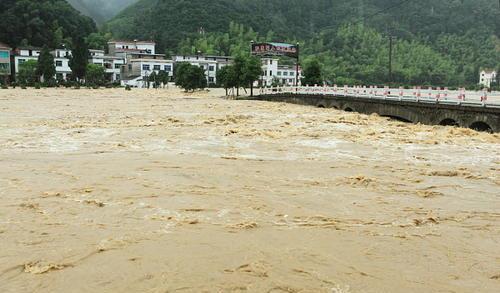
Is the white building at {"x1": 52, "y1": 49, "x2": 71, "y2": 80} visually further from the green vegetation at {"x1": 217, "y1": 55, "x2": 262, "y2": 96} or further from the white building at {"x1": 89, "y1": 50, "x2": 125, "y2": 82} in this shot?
the green vegetation at {"x1": 217, "y1": 55, "x2": 262, "y2": 96}

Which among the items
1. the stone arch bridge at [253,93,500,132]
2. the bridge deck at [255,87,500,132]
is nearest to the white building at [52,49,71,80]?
the bridge deck at [255,87,500,132]

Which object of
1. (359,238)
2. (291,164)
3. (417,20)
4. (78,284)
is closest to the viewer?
(78,284)

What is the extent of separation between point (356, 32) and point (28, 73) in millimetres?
96492

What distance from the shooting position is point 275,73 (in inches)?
4422

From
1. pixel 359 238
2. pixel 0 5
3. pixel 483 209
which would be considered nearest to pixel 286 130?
pixel 483 209

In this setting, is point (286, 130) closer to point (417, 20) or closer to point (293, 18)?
point (417, 20)

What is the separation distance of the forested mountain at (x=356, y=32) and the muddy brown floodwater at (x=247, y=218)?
101 meters

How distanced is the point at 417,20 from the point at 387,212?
155038 mm

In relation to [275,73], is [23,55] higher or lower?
higher

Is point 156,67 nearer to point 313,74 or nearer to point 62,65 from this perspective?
point 62,65

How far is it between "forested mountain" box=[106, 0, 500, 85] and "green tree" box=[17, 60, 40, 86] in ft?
163

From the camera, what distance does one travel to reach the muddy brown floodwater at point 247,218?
626 cm

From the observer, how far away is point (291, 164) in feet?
47.3

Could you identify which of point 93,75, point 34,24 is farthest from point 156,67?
point 34,24
